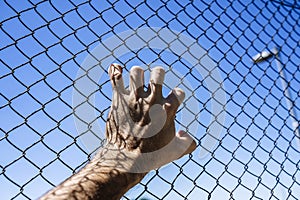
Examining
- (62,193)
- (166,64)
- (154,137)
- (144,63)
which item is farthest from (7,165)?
(166,64)

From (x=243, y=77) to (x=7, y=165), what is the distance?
1786 millimetres

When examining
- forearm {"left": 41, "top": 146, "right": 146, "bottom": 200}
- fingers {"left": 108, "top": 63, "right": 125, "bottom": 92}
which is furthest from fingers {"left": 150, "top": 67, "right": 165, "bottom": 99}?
forearm {"left": 41, "top": 146, "right": 146, "bottom": 200}

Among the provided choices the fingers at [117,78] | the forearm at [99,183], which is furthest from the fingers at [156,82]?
the forearm at [99,183]

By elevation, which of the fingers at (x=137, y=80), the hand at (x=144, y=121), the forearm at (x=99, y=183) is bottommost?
the forearm at (x=99, y=183)

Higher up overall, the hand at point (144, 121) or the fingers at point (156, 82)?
the fingers at point (156, 82)

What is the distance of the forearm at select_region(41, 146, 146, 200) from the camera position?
115 centimetres

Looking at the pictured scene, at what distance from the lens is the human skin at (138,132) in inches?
52.4

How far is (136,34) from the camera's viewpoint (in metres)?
2.08

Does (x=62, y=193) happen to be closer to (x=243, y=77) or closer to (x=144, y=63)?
(x=144, y=63)

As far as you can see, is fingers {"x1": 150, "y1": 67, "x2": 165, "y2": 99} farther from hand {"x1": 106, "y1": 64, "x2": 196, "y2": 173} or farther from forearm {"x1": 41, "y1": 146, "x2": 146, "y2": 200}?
forearm {"x1": 41, "y1": 146, "x2": 146, "y2": 200}

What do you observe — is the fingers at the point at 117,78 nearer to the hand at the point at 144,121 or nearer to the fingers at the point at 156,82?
the hand at the point at 144,121

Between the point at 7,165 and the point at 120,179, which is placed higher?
the point at 120,179

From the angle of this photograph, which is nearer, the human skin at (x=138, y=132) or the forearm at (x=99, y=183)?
the forearm at (x=99, y=183)

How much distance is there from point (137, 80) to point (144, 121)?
160 millimetres
